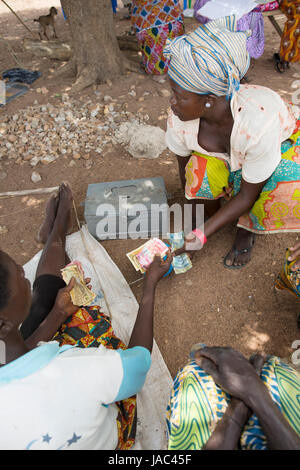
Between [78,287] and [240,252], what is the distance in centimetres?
123

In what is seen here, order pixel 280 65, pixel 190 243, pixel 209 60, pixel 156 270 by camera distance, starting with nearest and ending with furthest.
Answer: pixel 209 60 → pixel 156 270 → pixel 190 243 → pixel 280 65

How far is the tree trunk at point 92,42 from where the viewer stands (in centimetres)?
399

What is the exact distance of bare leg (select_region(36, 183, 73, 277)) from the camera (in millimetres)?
2156

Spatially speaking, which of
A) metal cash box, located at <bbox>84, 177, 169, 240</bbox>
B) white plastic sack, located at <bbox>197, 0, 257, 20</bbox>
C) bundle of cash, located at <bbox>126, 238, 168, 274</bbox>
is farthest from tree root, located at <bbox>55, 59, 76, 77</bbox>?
bundle of cash, located at <bbox>126, 238, 168, 274</bbox>

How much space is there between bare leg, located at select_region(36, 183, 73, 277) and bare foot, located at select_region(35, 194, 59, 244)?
1.4 inches

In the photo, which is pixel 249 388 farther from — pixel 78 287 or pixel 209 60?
pixel 209 60

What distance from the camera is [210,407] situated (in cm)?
121

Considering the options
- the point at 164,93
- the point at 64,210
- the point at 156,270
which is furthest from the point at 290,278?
the point at 164,93

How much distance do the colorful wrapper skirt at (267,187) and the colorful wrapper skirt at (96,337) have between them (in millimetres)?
1112

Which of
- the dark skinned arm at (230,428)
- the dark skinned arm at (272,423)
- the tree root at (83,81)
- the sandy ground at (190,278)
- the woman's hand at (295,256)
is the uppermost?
the tree root at (83,81)

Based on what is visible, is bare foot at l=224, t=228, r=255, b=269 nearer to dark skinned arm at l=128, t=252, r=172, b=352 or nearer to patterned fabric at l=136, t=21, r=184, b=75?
dark skinned arm at l=128, t=252, r=172, b=352

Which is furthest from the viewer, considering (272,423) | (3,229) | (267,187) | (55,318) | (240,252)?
(3,229)

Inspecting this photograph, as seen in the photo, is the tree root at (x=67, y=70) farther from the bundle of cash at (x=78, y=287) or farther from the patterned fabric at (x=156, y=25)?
the bundle of cash at (x=78, y=287)

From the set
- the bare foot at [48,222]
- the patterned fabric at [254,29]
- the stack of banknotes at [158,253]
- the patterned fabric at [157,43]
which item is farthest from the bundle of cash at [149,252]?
the patterned fabric at [254,29]
